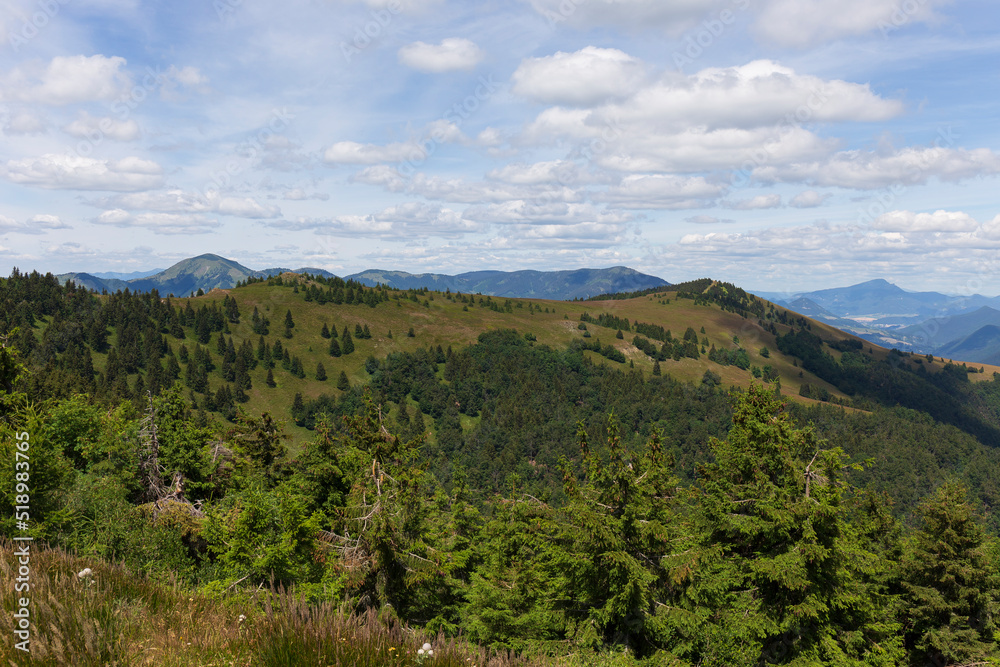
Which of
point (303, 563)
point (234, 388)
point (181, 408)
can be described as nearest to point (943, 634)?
point (303, 563)

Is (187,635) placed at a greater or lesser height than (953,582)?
greater

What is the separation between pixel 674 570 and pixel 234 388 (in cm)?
19942

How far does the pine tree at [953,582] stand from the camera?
3056cm

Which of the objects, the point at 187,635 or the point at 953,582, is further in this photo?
the point at 953,582

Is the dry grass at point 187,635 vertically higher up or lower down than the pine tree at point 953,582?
higher up

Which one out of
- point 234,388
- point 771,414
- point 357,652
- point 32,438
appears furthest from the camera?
point 234,388

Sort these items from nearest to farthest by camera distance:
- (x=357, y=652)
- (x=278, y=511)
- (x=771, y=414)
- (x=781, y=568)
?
(x=357, y=652) < (x=781, y=568) < (x=278, y=511) < (x=771, y=414)

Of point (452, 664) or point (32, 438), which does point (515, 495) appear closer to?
point (32, 438)

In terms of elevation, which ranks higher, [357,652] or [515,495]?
[357,652]

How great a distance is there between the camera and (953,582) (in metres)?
31.4

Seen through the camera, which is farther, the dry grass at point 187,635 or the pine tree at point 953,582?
the pine tree at point 953,582

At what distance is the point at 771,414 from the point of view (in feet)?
88.9

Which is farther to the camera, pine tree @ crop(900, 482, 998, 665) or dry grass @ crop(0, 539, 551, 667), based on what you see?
pine tree @ crop(900, 482, 998, 665)

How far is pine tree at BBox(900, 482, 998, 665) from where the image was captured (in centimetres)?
3056
